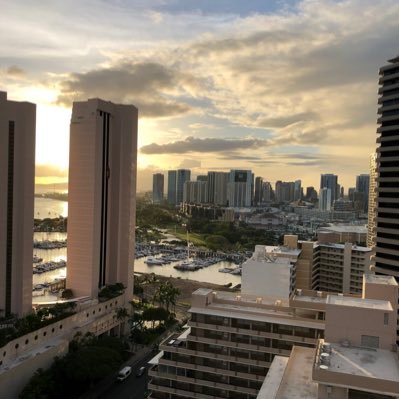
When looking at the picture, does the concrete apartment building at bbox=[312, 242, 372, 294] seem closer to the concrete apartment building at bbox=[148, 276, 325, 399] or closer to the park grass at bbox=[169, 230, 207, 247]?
the concrete apartment building at bbox=[148, 276, 325, 399]

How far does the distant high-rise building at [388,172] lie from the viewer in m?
14.6

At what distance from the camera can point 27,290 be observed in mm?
13695

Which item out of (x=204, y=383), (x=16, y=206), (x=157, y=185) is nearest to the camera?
(x=204, y=383)

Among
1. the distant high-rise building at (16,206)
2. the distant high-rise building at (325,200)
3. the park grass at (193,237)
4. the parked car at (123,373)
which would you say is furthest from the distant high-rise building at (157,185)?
the parked car at (123,373)

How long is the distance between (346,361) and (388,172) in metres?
10.4

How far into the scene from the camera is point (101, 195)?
1644 centimetres

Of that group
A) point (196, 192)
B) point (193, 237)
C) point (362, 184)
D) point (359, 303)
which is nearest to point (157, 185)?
point (196, 192)

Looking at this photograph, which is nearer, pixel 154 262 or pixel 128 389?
pixel 128 389

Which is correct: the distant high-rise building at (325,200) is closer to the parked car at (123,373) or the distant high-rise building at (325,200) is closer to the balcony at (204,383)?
the parked car at (123,373)

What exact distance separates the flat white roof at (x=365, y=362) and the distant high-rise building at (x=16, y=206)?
10.3 m

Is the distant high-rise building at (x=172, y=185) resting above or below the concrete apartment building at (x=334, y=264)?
above

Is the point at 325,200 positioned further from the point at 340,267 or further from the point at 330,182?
the point at 340,267

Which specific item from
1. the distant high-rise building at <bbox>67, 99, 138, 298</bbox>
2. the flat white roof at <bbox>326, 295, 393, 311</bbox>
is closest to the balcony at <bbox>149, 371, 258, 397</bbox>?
the flat white roof at <bbox>326, 295, 393, 311</bbox>

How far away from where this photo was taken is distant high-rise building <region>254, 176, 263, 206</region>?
89775mm
